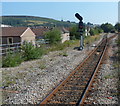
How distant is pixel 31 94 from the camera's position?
7.52m

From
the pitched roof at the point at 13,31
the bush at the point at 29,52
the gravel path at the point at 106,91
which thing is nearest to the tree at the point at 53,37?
the pitched roof at the point at 13,31

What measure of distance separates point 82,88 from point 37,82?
7.15 feet

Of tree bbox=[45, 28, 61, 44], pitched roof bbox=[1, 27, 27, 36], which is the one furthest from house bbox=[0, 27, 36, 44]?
tree bbox=[45, 28, 61, 44]

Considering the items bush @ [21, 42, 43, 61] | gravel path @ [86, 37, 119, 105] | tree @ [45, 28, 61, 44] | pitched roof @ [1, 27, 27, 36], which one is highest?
pitched roof @ [1, 27, 27, 36]

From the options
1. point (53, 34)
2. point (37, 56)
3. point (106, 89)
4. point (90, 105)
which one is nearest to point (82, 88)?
point (106, 89)

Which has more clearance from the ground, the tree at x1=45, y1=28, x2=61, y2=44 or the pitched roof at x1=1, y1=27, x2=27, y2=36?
the pitched roof at x1=1, y1=27, x2=27, y2=36

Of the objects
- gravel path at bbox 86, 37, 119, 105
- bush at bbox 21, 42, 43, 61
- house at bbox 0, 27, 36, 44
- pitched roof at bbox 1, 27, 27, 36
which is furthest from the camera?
pitched roof at bbox 1, 27, 27, 36

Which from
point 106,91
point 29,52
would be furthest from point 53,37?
point 106,91

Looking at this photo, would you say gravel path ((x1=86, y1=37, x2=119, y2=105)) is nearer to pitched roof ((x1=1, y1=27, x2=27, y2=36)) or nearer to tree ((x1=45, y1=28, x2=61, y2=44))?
tree ((x1=45, y1=28, x2=61, y2=44))

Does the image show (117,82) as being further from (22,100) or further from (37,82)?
(22,100)

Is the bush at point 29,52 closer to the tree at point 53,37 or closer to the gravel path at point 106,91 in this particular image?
the gravel path at point 106,91

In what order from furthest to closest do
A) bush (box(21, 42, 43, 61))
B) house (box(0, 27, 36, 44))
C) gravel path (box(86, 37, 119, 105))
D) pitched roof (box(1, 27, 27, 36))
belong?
pitched roof (box(1, 27, 27, 36)), house (box(0, 27, 36, 44)), bush (box(21, 42, 43, 61)), gravel path (box(86, 37, 119, 105))

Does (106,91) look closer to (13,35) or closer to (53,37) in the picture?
(53,37)

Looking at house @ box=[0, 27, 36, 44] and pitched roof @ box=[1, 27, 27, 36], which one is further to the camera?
pitched roof @ box=[1, 27, 27, 36]
